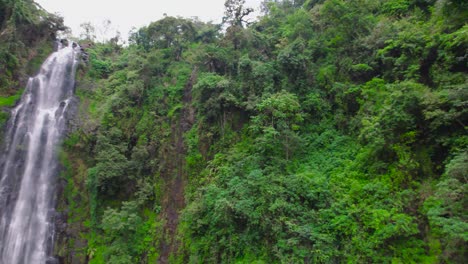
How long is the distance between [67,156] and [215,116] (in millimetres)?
10681

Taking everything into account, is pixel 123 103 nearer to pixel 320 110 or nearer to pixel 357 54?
pixel 320 110

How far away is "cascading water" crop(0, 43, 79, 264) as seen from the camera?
15484 mm

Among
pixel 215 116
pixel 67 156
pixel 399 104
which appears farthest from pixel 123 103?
pixel 399 104

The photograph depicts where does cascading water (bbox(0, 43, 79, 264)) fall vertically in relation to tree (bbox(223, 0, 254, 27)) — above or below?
below

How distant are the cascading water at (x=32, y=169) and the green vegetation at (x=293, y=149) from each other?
1.34m

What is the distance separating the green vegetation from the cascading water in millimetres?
1340

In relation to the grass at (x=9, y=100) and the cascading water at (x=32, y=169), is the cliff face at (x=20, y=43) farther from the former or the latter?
the cascading water at (x=32, y=169)

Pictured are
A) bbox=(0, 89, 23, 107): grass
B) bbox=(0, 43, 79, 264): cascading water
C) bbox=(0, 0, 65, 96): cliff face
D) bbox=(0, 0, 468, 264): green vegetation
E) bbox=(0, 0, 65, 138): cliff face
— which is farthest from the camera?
bbox=(0, 0, 65, 96): cliff face

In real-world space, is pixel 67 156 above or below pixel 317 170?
above

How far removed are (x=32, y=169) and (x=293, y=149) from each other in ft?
54.0

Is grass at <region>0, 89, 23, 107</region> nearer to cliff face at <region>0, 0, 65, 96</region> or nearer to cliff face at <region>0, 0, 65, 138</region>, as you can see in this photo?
cliff face at <region>0, 0, 65, 138</region>

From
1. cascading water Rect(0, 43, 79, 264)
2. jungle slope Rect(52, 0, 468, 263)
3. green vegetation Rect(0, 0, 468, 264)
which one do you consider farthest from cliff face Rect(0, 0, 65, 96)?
green vegetation Rect(0, 0, 468, 264)

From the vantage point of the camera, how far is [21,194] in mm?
16969

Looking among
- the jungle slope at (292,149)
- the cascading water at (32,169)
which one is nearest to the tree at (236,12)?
the jungle slope at (292,149)
